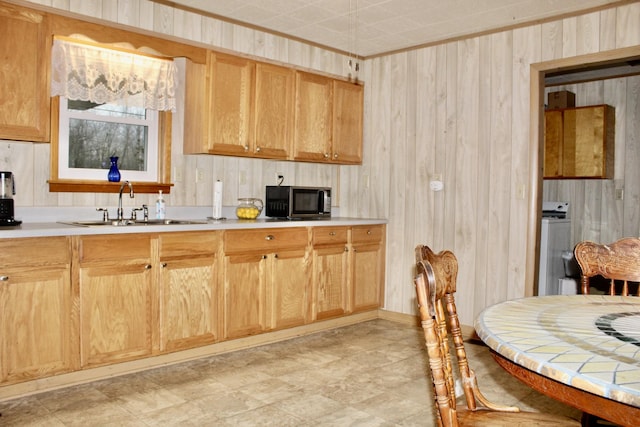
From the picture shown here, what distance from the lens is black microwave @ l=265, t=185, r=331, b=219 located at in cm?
423

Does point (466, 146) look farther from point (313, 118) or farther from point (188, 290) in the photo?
point (188, 290)

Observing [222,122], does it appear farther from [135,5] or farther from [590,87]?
[590,87]

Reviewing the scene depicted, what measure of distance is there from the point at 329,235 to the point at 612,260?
2.40m

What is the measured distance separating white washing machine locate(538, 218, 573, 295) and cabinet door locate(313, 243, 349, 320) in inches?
67.1

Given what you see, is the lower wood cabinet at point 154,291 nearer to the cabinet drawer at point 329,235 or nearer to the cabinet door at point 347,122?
the cabinet drawer at point 329,235

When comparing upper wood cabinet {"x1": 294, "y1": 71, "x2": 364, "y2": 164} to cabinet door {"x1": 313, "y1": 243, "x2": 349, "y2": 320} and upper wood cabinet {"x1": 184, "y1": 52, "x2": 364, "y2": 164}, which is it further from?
cabinet door {"x1": 313, "y1": 243, "x2": 349, "y2": 320}

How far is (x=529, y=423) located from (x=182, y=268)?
7.90ft

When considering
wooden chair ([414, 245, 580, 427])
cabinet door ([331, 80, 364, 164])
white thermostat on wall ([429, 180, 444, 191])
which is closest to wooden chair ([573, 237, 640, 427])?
wooden chair ([414, 245, 580, 427])

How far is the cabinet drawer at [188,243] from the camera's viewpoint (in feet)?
10.8

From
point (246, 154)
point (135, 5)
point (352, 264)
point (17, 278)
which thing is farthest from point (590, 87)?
point (17, 278)

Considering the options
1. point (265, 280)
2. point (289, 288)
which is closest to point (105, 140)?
point (265, 280)

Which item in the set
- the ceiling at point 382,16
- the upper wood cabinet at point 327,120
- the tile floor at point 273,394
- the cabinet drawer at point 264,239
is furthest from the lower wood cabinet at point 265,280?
the ceiling at point 382,16

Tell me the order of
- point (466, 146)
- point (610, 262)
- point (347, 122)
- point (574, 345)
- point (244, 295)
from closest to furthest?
point (574, 345) → point (610, 262) → point (244, 295) → point (466, 146) → point (347, 122)

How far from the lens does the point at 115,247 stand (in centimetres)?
306
